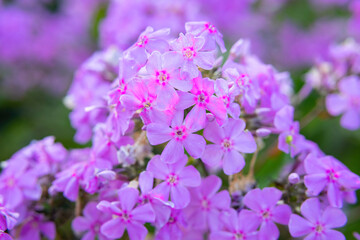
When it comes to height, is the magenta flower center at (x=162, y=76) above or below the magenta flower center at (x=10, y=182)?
above

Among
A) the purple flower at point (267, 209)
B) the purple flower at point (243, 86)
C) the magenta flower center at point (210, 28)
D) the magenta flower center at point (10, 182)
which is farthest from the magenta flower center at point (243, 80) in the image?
the magenta flower center at point (10, 182)

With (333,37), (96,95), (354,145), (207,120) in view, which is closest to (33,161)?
(96,95)

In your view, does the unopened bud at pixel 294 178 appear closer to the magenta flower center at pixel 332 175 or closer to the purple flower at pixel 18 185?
the magenta flower center at pixel 332 175

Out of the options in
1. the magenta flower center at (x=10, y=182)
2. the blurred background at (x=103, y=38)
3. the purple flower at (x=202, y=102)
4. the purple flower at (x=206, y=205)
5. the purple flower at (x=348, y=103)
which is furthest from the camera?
the blurred background at (x=103, y=38)

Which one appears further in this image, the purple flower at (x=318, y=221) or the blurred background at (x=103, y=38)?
the blurred background at (x=103, y=38)

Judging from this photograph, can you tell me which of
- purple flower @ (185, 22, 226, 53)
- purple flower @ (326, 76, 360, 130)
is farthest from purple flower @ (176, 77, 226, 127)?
purple flower @ (326, 76, 360, 130)

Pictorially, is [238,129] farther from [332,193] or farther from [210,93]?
[332,193]

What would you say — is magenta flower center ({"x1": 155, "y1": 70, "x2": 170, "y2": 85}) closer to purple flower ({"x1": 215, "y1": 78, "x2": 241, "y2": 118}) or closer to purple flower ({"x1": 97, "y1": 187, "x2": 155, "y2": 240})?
purple flower ({"x1": 215, "y1": 78, "x2": 241, "y2": 118})

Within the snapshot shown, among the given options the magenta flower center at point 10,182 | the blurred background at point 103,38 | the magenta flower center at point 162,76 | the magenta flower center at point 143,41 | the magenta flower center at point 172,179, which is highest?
the magenta flower center at point 143,41
